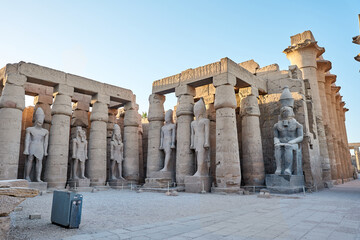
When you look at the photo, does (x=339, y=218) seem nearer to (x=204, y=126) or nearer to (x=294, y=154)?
(x=294, y=154)

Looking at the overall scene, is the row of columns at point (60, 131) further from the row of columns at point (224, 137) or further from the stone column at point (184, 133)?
the stone column at point (184, 133)

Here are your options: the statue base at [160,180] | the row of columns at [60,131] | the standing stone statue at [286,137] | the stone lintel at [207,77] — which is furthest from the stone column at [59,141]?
the standing stone statue at [286,137]

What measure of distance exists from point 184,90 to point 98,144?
17.3ft

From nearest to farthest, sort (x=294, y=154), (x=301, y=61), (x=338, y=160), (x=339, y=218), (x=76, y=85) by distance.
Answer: (x=339, y=218), (x=294, y=154), (x=76, y=85), (x=301, y=61), (x=338, y=160)

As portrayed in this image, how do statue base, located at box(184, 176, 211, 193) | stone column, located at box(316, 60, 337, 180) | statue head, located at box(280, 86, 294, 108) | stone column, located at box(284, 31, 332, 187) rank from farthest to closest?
stone column, located at box(316, 60, 337, 180), stone column, located at box(284, 31, 332, 187), statue head, located at box(280, 86, 294, 108), statue base, located at box(184, 176, 211, 193)

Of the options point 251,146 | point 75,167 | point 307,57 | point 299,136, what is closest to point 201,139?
point 251,146

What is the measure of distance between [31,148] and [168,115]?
635 cm

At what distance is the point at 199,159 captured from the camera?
10.9m

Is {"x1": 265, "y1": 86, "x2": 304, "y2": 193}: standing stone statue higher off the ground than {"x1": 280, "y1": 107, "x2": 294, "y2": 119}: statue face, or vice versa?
{"x1": 280, "y1": 107, "x2": 294, "y2": 119}: statue face

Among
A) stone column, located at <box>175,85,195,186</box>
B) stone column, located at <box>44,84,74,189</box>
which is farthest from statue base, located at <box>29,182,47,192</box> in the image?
stone column, located at <box>175,85,195,186</box>

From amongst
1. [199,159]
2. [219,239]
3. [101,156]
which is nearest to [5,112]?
[101,156]

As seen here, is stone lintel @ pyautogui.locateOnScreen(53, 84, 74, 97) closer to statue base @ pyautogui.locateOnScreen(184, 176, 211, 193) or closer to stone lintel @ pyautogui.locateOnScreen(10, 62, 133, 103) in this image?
stone lintel @ pyautogui.locateOnScreen(10, 62, 133, 103)

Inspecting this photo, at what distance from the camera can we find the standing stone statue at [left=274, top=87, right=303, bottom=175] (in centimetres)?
998

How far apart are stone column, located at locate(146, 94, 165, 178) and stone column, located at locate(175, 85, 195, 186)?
1392 mm
